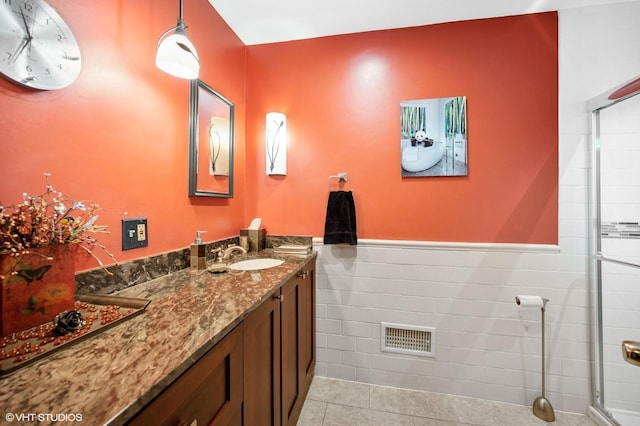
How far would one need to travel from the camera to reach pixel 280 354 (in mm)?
1132

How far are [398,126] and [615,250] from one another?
1.42 m

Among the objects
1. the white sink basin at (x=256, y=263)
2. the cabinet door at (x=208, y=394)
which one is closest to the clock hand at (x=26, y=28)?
the cabinet door at (x=208, y=394)

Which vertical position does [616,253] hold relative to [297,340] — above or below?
above

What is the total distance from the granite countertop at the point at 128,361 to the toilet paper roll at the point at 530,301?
1494 mm

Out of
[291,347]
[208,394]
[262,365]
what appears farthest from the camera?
[291,347]

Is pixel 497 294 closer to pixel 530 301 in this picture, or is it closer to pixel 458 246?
pixel 530 301

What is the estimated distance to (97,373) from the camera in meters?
0.46

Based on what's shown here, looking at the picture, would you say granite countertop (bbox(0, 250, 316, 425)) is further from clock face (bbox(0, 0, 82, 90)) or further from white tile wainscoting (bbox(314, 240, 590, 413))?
white tile wainscoting (bbox(314, 240, 590, 413))

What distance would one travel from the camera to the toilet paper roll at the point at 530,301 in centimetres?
146

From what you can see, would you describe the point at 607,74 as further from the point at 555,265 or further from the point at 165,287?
the point at 165,287

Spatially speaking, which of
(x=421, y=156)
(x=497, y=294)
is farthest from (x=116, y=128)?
(x=497, y=294)

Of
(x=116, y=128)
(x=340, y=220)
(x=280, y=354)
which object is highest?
(x=116, y=128)

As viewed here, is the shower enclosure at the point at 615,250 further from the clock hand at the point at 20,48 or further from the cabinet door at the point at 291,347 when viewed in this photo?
the clock hand at the point at 20,48

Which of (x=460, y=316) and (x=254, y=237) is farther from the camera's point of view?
(x=254, y=237)
